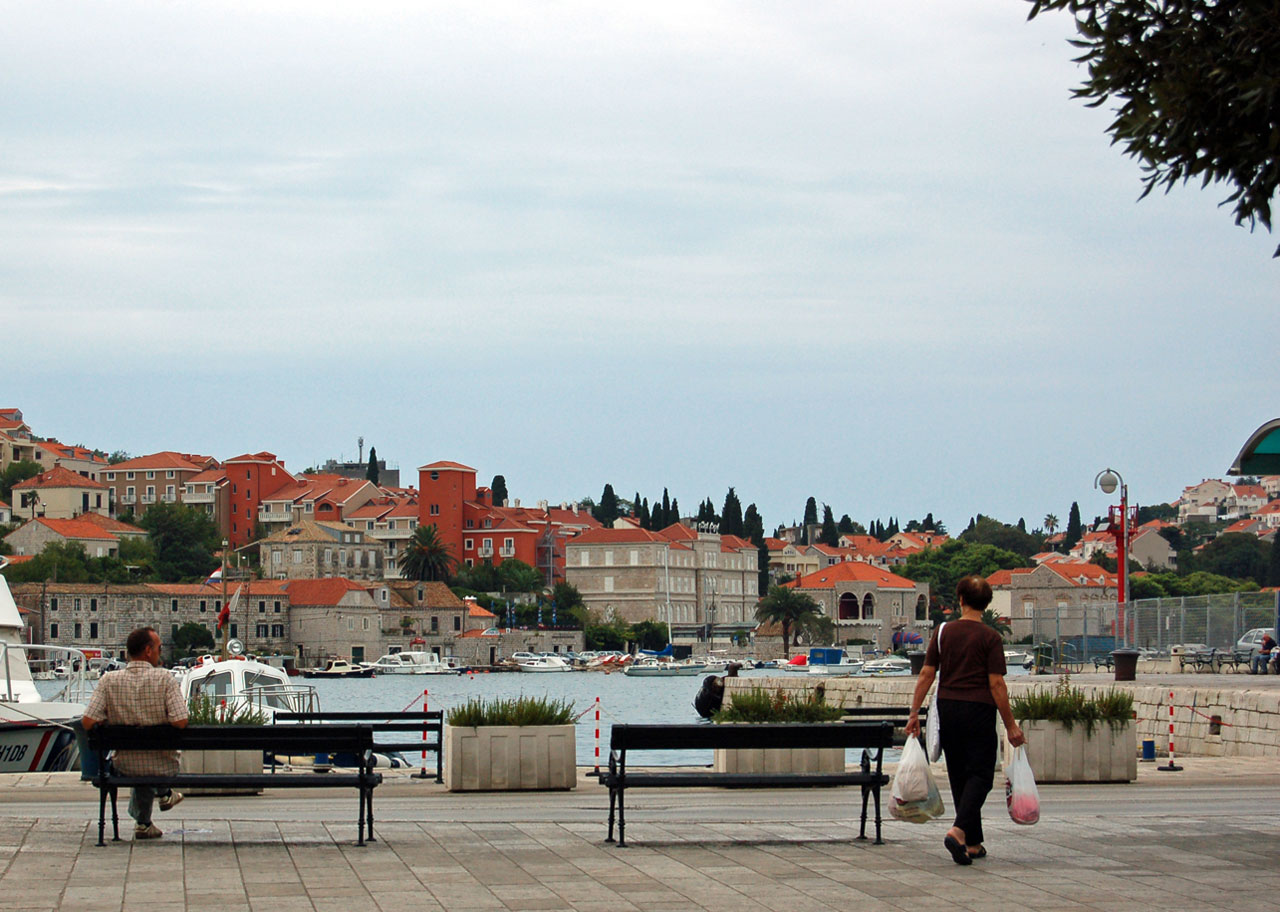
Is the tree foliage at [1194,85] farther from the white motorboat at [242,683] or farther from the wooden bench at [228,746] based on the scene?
the white motorboat at [242,683]

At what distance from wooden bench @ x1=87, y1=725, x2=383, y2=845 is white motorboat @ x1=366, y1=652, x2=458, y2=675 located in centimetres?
13840

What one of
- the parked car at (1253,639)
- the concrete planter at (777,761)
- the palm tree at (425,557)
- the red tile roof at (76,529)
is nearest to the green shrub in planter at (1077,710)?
the concrete planter at (777,761)

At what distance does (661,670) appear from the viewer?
5635 inches

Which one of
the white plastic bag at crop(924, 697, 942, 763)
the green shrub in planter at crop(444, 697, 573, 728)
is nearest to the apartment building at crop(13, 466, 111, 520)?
the green shrub in planter at crop(444, 697, 573, 728)

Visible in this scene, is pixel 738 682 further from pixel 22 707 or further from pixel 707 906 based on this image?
pixel 707 906

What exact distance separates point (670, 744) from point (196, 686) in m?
17.4

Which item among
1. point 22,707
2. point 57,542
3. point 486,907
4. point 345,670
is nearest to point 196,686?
point 22,707

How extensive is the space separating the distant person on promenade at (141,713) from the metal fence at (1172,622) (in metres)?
27.2

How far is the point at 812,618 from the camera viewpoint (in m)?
166

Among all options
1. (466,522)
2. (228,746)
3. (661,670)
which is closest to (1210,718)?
(228,746)

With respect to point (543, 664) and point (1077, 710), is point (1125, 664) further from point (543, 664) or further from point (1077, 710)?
point (543, 664)

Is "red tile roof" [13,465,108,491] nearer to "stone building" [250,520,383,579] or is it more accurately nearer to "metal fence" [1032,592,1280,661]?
"stone building" [250,520,383,579]

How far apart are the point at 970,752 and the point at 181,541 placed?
176 meters

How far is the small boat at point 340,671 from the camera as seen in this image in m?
147
